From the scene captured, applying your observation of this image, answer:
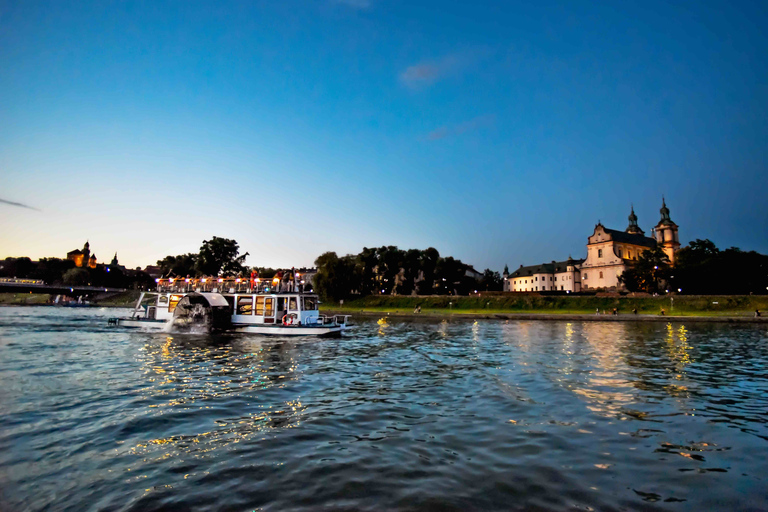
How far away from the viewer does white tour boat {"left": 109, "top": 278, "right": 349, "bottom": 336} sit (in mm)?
39844

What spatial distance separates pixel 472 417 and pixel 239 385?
986 centimetres

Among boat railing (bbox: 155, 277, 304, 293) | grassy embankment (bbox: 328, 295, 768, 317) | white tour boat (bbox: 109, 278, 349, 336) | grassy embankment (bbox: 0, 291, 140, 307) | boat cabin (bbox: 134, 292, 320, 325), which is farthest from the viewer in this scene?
grassy embankment (bbox: 0, 291, 140, 307)

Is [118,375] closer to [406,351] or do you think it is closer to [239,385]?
[239,385]

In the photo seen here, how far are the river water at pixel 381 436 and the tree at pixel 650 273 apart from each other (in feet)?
345

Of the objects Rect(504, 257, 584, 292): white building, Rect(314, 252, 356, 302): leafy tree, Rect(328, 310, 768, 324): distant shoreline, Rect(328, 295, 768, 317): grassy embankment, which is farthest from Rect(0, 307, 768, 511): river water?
Rect(504, 257, 584, 292): white building

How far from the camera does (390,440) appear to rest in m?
10.6

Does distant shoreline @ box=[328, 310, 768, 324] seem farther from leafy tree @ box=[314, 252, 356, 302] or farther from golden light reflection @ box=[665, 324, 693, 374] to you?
leafy tree @ box=[314, 252, 356, 302]

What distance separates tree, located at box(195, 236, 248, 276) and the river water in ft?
382

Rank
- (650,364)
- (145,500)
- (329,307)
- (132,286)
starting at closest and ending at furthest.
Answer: (145,500) < (650,364) < (329,307) < (132,286)

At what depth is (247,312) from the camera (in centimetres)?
4209

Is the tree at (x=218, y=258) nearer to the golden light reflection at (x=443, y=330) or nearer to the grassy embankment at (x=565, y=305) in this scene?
the grassy embankment at (x=565, y=305)

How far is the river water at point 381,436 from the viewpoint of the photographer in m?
7.53

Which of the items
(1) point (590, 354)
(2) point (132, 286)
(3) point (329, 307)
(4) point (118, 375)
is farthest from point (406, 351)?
(2) point (132, 286)

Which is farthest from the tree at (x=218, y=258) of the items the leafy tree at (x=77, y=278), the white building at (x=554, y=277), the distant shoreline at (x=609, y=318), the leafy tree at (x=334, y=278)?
the white building at (x=554, y=277)
